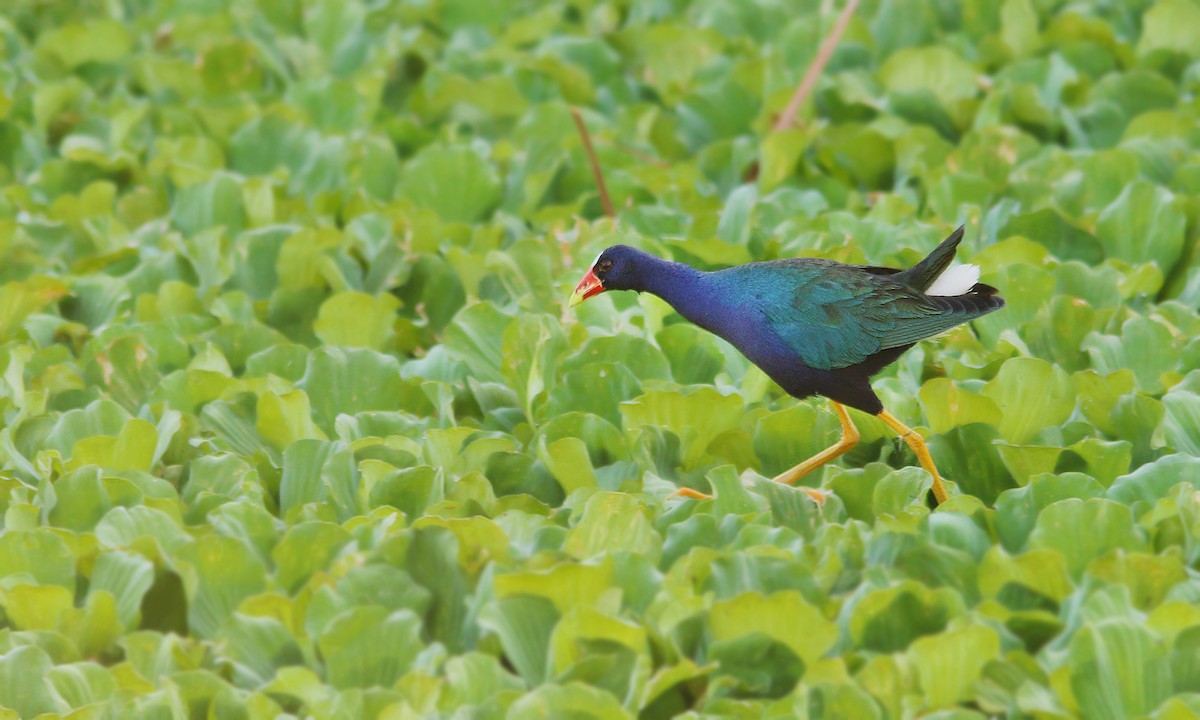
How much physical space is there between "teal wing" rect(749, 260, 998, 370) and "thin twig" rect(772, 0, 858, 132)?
5.31 ft

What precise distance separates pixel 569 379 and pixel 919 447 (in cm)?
75

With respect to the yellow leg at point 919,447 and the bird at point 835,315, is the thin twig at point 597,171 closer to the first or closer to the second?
the bird at point 835,315

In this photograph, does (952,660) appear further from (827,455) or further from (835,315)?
(835,315)

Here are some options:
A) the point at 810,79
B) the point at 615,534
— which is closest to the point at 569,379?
the point at 615,534

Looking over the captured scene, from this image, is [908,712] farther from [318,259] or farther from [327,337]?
[318,259]

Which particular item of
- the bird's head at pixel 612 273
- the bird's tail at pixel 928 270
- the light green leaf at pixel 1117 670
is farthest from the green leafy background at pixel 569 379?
the bird's tail at pixel 928 270

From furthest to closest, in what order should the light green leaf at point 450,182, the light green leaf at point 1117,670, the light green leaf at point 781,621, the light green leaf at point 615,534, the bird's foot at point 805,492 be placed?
the light green leaf at point 450,182, the bird's foot at point 805,492, the light green leaf at point 615,534, the light green leaf at point 781,621, the light green leaf at point 1117,670

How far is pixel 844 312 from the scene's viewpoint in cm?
337

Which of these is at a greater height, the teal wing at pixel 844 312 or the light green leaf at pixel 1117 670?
the teal wing at pixel 844 312

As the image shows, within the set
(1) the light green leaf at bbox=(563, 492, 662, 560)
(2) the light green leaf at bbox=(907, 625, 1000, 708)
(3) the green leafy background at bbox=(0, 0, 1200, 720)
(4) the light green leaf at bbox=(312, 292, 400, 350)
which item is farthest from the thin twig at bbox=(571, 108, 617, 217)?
(2) the light green leaf at bbox=(907, 625, 1000, 708)

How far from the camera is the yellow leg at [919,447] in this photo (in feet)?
10.2

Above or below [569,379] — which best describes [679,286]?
above

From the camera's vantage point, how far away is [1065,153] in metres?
4.68

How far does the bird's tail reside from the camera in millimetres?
3420
